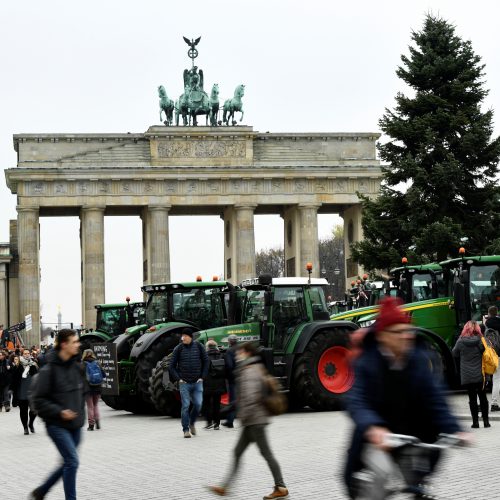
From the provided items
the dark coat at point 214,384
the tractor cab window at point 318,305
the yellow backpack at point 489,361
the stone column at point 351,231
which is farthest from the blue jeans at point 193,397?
the stone column at point 351,231

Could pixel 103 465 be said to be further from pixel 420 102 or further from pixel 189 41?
pixel 189 41

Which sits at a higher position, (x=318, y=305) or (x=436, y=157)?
(x=436, y=157)

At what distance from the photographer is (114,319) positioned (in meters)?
38.0

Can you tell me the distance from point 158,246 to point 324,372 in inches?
2251

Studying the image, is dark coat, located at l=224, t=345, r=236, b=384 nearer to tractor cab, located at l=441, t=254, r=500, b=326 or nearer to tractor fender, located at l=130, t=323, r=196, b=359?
tractor fender, located at l=130, t=323, r=196, b=359

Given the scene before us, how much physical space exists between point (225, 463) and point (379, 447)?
8330mm

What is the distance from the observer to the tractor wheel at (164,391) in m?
23.3

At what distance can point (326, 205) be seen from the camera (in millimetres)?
82688

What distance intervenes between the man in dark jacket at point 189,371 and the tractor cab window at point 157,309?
22.3 feet

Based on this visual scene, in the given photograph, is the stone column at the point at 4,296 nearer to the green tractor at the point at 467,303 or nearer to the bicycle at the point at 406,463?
the green tractor at the point at 467,303

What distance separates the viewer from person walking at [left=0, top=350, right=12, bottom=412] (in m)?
33.4

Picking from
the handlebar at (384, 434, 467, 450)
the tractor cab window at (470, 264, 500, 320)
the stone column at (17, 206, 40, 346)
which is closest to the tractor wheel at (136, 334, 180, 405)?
the tractor cab window at (470, 264, 500, 320)

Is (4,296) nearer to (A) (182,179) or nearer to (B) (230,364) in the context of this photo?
(A) (182,179)

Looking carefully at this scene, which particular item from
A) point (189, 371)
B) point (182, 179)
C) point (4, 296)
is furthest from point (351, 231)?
point (189, 371)
